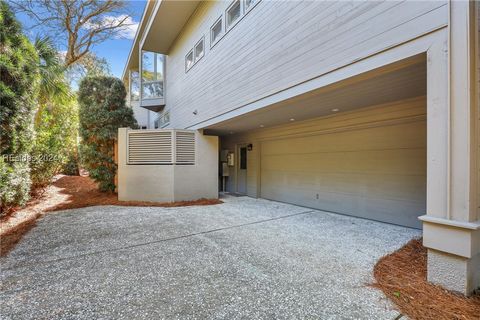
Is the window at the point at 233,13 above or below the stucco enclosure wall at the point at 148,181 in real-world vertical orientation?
above

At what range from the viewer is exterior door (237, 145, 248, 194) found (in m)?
9.67

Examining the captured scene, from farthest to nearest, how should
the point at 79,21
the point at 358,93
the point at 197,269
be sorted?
the point at 79,21, the point at 358,93, the point at 197,269

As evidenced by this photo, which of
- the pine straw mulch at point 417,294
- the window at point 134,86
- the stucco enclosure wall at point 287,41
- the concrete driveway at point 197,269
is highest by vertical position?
the window at point 134,86

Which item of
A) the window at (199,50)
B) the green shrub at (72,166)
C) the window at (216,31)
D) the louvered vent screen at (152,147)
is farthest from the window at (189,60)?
the green shrub at (72,166)

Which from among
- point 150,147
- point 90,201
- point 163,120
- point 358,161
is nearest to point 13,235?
point 90,201

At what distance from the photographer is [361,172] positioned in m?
Answer: 5.55

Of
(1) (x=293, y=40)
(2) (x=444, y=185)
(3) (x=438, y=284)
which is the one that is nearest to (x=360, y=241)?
(3) (x=438, y=284)

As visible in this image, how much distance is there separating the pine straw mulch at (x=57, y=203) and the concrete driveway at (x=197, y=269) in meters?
0.28

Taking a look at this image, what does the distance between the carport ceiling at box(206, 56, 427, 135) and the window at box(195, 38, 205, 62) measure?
11.7 ft

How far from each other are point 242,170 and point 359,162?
5092 millimetres

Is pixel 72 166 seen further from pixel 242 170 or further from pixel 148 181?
pixel 242 170

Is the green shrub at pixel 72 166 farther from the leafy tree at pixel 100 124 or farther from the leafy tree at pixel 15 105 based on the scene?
the leafy tree at pixel 15 105

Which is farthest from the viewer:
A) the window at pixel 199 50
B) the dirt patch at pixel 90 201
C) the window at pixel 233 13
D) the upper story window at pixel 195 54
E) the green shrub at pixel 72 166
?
the green shrub at pixel 72 166

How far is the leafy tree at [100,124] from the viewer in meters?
8.10
